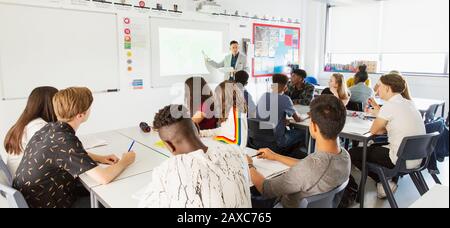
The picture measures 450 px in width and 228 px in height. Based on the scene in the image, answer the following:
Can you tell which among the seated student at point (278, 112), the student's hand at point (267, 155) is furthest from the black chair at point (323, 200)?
the seated student at point (278, 112)

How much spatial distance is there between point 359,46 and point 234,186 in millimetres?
6605

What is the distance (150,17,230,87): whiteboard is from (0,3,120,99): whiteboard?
2.10 ft

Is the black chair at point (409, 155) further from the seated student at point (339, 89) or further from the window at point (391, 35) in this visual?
the window at point (391, 35)

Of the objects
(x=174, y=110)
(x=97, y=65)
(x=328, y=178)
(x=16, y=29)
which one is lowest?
(x=328, y=178)

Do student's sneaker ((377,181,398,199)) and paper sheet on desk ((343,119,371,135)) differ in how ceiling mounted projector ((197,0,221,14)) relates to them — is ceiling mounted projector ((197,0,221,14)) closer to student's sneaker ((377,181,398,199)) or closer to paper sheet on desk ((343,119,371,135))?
paper sheet on desk ((343,119,371,135))

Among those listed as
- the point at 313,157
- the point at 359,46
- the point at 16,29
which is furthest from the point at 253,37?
the point at 313,157

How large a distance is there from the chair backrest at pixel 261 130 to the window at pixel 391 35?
410 cm

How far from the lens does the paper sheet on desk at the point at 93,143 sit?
2521 mm

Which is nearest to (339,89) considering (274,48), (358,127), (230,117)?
(358,127)

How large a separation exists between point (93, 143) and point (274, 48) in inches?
189

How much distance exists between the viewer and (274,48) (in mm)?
6699

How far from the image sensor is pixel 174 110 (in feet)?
5.27
